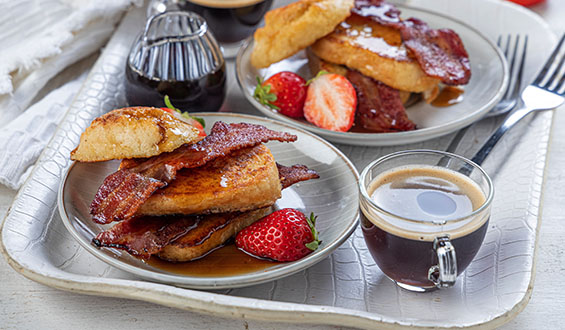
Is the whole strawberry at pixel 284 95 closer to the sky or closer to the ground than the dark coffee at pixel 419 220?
closer to the ground

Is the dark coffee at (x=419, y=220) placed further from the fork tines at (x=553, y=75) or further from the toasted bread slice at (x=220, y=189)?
the fork tines at (x=553, y=75)

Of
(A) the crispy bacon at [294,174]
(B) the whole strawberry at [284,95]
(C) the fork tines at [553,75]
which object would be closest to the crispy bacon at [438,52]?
(C) the fork tines at [553,75]

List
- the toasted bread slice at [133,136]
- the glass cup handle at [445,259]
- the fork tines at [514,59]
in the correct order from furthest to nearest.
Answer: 1. the fork tines at [514,59]
2. the toasted bread slice at [133,136]
3. the glass cup handle at [445,259]

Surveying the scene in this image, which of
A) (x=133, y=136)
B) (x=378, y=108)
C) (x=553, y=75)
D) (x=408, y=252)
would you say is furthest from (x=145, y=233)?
(x=553, y=75)

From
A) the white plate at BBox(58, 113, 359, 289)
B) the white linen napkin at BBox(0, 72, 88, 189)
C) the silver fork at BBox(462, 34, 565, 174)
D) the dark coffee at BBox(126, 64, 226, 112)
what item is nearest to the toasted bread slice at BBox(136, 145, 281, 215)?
the white plate at BBox(58, 113, 359, 289)

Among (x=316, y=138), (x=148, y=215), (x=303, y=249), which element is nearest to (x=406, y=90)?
(x=316, y=138)

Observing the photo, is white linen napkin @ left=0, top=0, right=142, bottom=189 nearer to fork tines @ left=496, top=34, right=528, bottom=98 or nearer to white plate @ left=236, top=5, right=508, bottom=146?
white plate @ left=236, top=5, right=508, bottom=146

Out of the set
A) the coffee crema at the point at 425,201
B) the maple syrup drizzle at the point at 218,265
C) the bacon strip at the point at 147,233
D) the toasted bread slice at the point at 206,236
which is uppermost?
the coffee crema at the point at 425,201
